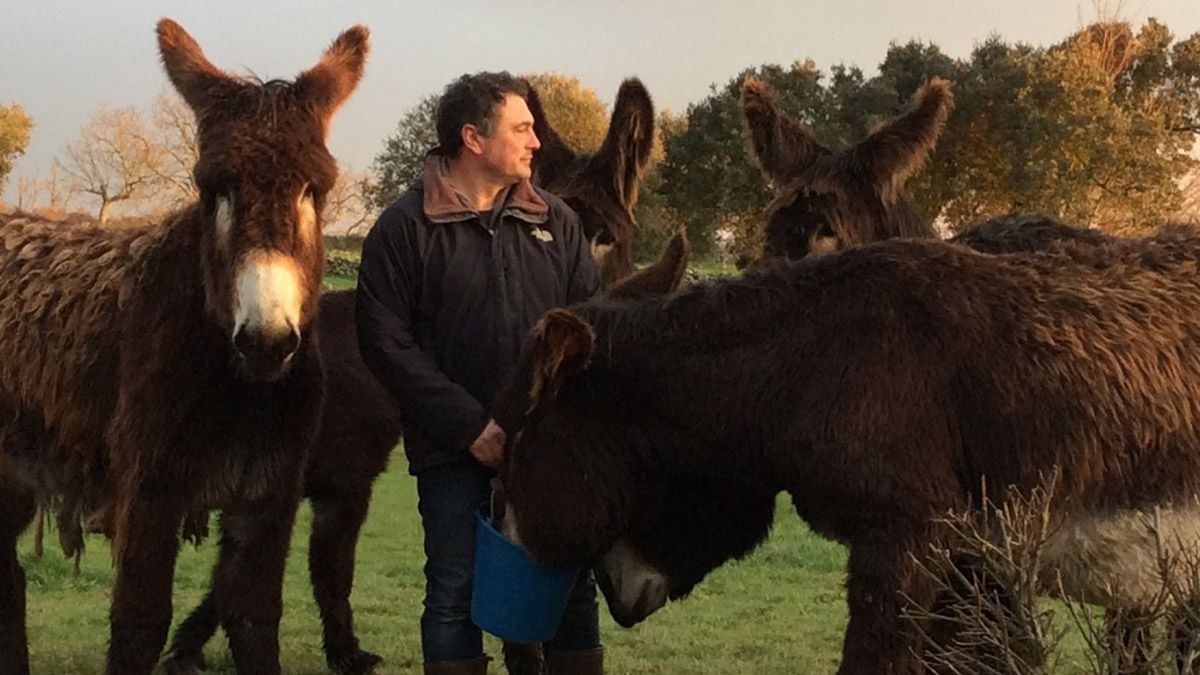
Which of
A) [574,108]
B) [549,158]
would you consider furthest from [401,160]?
[549,158]

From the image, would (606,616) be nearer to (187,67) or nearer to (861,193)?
(861,193)

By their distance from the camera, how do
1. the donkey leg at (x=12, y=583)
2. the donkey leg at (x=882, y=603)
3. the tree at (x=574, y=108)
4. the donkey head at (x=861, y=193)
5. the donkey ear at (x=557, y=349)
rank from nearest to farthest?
the donkey leg at (x=882, y=603) → the donkey ear at (x=557, y=349) → the donkey leg at (x=12, y=583) → the donkey head at (x=861, y=193) → the tree at (x=574, y=108)

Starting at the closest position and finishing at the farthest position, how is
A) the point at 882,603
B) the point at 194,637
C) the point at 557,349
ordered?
the point at 882,603
the point at 557,349
the point at 194,637

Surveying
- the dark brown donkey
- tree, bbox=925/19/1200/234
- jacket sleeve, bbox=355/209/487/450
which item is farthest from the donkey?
tree, bbox=925/19/1200/234

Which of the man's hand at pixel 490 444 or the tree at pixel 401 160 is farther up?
the tree at pixel 401 160

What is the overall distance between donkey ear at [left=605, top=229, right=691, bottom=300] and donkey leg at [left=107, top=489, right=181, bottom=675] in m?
1.72

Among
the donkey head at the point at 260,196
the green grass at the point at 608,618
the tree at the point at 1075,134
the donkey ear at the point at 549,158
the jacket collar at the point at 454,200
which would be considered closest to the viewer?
the donkey head at the point at 260,196

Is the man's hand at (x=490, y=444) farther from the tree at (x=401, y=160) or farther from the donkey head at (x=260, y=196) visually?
the tree at (x=401, y=160)

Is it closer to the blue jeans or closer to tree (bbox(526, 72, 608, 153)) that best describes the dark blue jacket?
the blue jeans

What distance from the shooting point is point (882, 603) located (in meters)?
2.93

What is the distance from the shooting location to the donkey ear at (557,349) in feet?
10.6

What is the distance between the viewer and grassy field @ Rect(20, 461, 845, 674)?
5867 mm

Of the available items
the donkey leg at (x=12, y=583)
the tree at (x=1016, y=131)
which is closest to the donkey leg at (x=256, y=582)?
the donkey leg at (x=12, y=583)

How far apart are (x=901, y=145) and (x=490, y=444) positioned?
9.00 feet
